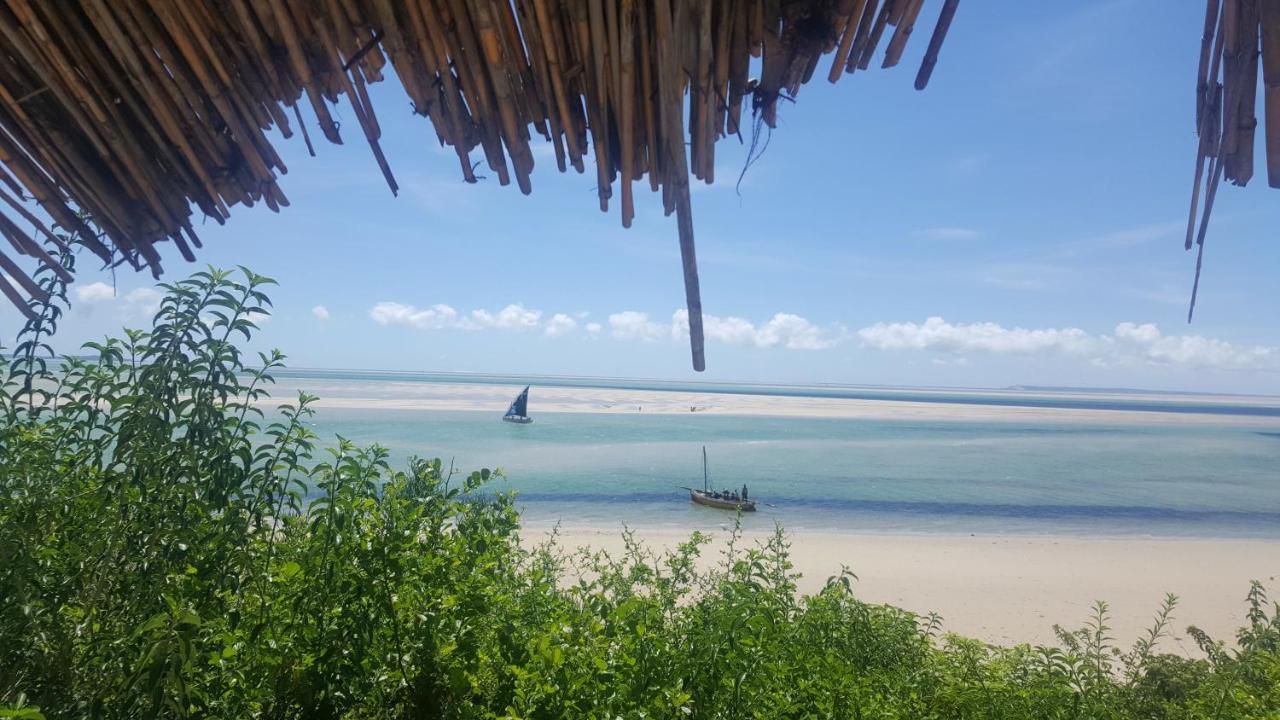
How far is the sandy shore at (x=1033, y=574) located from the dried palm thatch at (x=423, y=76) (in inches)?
358

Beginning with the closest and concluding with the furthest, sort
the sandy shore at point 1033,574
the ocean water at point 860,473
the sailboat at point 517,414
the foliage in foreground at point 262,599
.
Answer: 1. the foliage in foreground at point 262,599
2. the sandy shore at point 1033,574
3. the ocean water at point 860,473
4. the sailboat at point 517,414

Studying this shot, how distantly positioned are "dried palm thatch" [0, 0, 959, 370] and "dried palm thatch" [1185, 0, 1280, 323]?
438mm

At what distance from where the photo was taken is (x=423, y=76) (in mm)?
1440

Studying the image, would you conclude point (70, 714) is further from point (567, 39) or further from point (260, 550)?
point (567, 39)

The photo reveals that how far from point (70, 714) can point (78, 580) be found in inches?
15.6

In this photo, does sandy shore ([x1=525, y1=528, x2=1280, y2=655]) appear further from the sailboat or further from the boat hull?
the sailboat

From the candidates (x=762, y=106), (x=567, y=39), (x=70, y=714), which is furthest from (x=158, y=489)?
(x=762, y=106)

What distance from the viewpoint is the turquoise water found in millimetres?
20516

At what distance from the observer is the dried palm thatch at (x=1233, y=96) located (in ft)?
3.29

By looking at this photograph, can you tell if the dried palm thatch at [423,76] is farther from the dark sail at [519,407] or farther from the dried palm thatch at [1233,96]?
the dark sail at [519,407]

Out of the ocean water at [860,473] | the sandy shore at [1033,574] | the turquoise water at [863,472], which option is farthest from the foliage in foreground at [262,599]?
the sandy shore at [1033,574]

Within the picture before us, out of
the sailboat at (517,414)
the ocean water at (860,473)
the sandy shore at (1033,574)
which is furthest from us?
the sailboat at (517,414)

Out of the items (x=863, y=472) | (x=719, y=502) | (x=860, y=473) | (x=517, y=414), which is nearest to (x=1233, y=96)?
(x=719, y=502)

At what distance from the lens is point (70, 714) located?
3.59 feet
